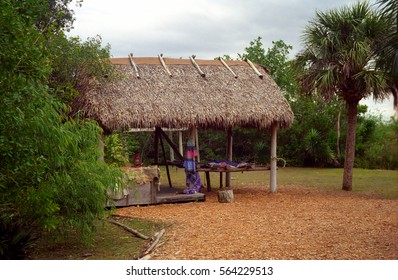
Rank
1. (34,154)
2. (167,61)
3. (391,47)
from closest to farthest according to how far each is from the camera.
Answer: (34,154) → (391,47) → (167,61)

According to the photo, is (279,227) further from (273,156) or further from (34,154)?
(273,156)

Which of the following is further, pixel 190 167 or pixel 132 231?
pixel 190 167

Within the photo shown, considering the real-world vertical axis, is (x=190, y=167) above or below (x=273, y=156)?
below

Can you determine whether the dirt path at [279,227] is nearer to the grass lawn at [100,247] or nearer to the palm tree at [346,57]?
the grass lawn at [100,247]

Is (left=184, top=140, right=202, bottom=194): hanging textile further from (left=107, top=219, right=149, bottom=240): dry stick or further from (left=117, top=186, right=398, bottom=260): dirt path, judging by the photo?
(left=107, top=219, right=149, bottom=240): dry stick

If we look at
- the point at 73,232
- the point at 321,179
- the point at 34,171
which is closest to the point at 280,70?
the point at 321,179

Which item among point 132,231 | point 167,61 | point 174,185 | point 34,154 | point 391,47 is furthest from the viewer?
point 174,185

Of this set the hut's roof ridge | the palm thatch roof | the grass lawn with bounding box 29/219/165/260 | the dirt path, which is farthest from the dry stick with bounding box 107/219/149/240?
the hut's roof ridge

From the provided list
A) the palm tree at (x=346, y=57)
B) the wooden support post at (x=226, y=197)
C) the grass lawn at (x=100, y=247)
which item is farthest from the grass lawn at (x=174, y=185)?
the wooden support post at (x=226, y=197)

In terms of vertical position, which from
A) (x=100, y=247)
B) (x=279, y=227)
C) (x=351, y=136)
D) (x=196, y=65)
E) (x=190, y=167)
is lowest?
(x=100, y=247)

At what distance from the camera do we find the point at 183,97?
1216 cm

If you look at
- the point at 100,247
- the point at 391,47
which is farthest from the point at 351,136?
the point at 100,247

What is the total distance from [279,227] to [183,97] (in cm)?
479
